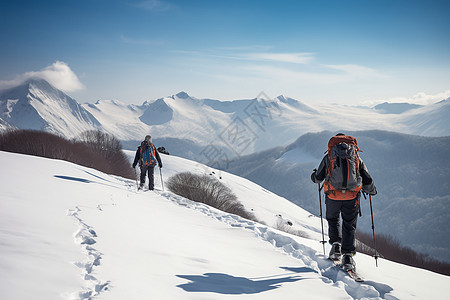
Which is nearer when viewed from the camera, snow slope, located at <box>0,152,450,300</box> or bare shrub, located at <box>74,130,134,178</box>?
snow slope, located at <box>0,152,450,300</box>

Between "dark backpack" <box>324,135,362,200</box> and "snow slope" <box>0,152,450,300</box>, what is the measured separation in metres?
1.62

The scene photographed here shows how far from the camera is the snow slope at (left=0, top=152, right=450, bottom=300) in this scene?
3527 mm

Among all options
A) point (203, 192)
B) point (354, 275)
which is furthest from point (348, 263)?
point (203, 192)

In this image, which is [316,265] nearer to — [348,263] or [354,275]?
[348,263]

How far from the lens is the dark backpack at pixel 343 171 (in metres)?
5.96

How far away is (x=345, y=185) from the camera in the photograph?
5.94m

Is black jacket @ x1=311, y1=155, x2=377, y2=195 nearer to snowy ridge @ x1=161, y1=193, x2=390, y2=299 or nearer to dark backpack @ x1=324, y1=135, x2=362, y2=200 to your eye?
dark backpack @ x1=324, y1=135, x2=362, y2=200

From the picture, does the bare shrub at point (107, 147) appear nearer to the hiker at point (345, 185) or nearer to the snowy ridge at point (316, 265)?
the snowy ridge at point (316, 265)

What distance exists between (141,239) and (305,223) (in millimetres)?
44605

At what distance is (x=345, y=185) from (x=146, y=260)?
4074 millimetres

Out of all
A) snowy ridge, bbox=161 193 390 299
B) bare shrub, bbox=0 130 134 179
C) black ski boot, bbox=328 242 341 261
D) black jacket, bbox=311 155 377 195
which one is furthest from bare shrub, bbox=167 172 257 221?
black jacket, bbox=311 155 377 195

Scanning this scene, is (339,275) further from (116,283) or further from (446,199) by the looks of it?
(446,199)

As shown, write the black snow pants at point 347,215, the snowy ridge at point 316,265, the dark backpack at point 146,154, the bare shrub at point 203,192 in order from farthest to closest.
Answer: the bare shrub at point 203,192 → the dark backpack at point 146,154 → the black snow pants at point 347,215 → the snowy ridge at point 316,265

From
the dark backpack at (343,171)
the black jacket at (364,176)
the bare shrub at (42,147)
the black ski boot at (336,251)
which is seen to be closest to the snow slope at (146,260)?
the black ski boot at (336,251)
